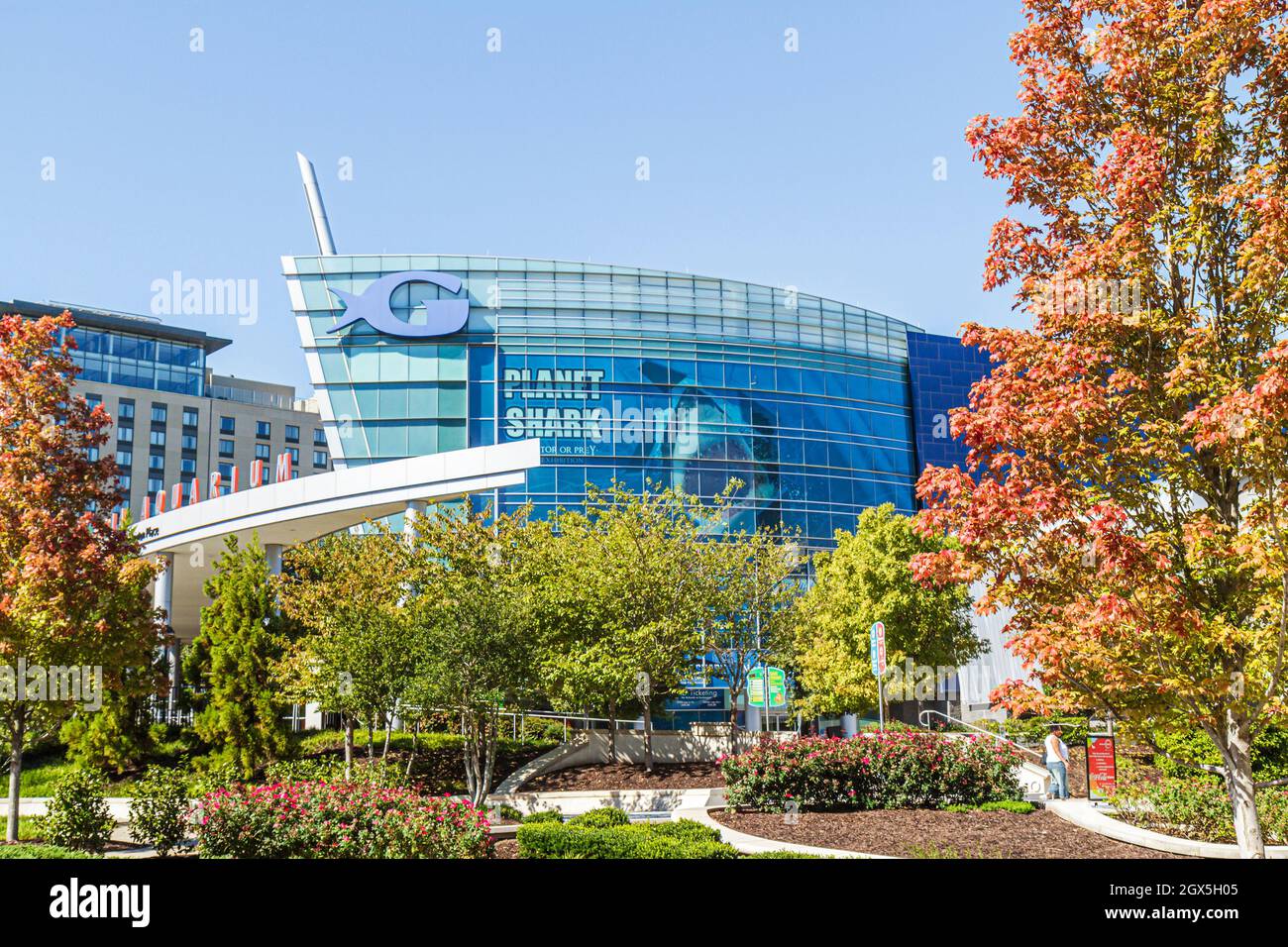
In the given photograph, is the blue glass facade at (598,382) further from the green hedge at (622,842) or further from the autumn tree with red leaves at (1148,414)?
the autumn tree with red leaves at (1148,414)

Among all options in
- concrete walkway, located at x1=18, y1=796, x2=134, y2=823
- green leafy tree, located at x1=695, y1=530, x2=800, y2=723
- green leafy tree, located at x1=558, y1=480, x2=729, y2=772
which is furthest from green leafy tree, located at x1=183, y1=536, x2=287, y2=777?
green leafy tree, located at x1=695, y1=530, x2=800, y2=723

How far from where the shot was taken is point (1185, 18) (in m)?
10.3

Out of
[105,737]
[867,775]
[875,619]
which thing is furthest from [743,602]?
[105,737]

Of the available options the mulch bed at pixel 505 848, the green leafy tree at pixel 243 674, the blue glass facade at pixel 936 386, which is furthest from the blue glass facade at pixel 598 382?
the mulch bed at pixel 505 848

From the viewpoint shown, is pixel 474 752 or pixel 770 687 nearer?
pixel 474 752

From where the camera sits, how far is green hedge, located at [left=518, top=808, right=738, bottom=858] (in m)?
12.0

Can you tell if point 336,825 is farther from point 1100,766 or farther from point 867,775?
point 1100,766

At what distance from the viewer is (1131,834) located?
607 inches

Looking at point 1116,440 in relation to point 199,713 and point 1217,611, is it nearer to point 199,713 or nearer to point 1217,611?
point 1217,611

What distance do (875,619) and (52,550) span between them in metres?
21.0

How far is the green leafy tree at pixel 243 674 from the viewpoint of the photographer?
25.8 meters

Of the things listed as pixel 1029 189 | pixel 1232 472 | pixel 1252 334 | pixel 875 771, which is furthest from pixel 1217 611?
pixel 875 771

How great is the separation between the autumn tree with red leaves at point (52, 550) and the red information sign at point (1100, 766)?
1678 centimetres
